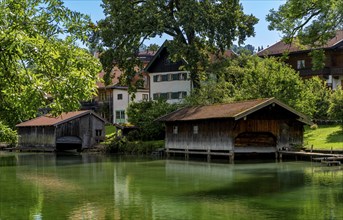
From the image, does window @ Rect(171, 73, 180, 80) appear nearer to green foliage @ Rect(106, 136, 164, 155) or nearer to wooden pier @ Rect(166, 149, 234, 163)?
green foliage @ Rect(106, 136, 164, 155)

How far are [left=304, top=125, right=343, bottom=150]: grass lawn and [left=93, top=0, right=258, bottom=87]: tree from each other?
1286 centimetres

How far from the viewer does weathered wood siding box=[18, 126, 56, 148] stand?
60344mm

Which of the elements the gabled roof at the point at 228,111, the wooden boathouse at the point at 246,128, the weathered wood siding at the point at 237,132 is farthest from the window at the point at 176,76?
the weathered wood siding at the point at 237,132

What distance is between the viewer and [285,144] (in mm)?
39781

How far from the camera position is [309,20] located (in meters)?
28.5

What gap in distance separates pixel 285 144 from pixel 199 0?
1958 centimetres

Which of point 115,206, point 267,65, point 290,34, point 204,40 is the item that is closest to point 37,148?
point 204,40

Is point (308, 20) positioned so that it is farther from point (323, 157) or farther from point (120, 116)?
A: point (120, 116)

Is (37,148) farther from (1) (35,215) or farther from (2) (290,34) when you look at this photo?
(1) (35,215)

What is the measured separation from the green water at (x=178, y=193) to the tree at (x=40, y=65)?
5853mm

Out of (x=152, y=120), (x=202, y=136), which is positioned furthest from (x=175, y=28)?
(x=202, y=136)

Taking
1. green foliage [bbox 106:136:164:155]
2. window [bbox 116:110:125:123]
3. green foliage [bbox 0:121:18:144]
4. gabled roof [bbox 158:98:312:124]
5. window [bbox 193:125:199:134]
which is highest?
window [bbox 116:110:125:123]

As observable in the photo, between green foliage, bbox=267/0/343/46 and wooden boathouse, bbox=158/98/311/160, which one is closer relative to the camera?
green foliage, bbox=267/0/343/46

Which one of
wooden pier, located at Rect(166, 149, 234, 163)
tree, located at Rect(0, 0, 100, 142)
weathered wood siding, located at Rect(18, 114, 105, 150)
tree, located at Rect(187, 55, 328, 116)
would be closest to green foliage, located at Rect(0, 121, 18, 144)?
tree, located at Rect(0, 0, 100, 142)
